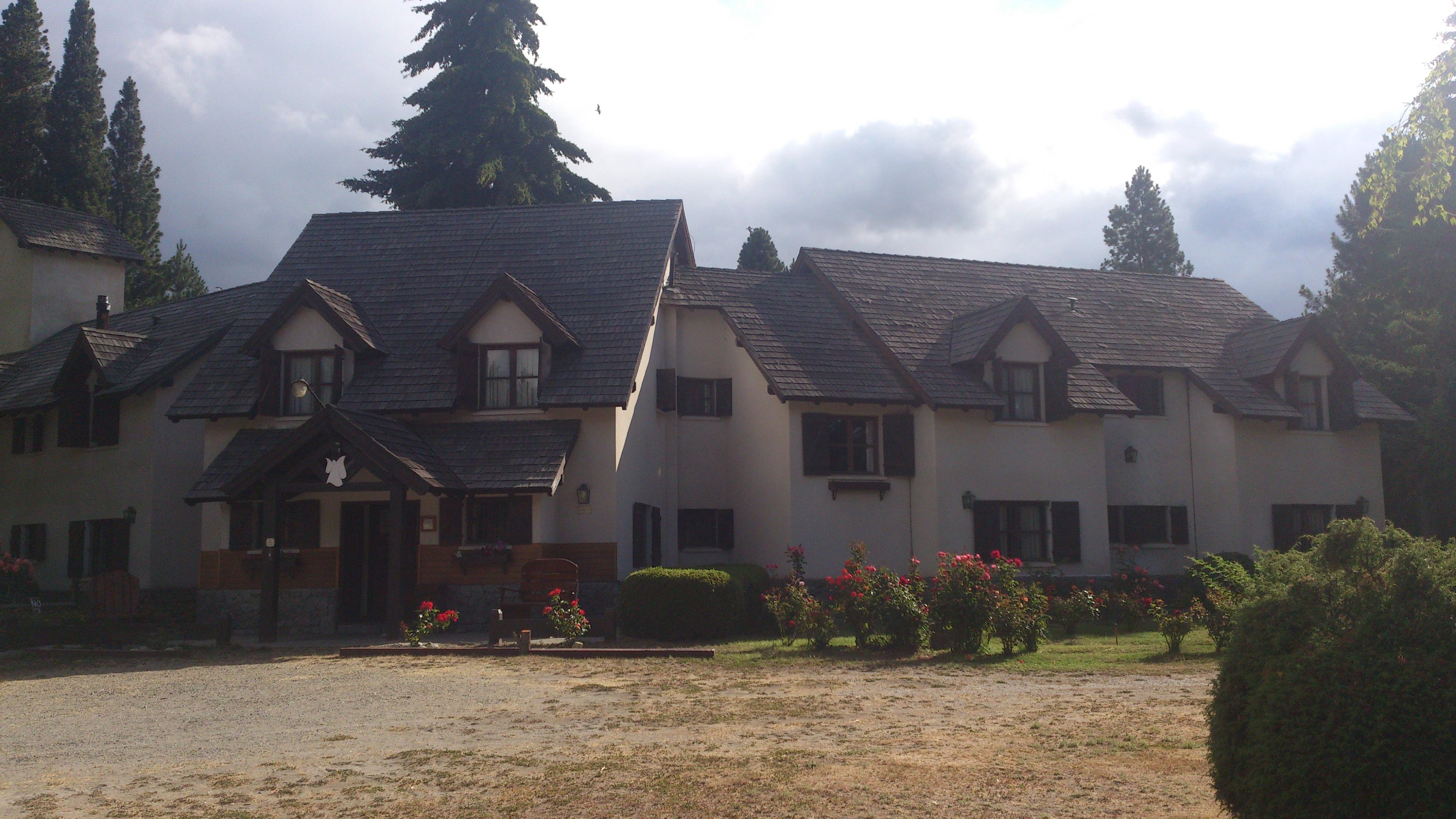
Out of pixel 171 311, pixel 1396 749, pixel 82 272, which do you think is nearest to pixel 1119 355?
pixel 1396 749

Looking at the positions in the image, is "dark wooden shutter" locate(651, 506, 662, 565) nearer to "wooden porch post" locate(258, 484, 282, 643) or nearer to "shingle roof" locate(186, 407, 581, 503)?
"shingle roof" locate(186, 407, 581, 503)

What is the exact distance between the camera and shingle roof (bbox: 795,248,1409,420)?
26453mm

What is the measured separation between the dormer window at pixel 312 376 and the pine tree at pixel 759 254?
98.4 ft

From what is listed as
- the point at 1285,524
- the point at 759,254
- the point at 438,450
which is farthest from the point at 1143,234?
the point at 438,450

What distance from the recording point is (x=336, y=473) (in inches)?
760

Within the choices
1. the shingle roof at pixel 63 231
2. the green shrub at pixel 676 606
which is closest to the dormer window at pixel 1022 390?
the green shrub at pixel 676 606

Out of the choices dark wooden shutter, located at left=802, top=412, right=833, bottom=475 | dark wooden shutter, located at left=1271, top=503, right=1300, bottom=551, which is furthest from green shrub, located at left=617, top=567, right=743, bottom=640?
dark wooden shutter, located at left=1271, top=503, right=1300, bottom=551

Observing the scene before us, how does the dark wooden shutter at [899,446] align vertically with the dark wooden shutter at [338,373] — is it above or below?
below

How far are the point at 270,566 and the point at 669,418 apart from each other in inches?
392

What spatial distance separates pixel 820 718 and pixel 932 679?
3.57 metres

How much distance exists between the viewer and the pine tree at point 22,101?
41719 mm

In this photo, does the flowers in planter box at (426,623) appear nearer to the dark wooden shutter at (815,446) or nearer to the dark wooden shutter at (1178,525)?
the dark wooden shutter at (815,446)

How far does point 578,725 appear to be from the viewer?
10711mm

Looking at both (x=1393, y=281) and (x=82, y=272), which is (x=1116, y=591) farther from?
(x=82, y=272)
